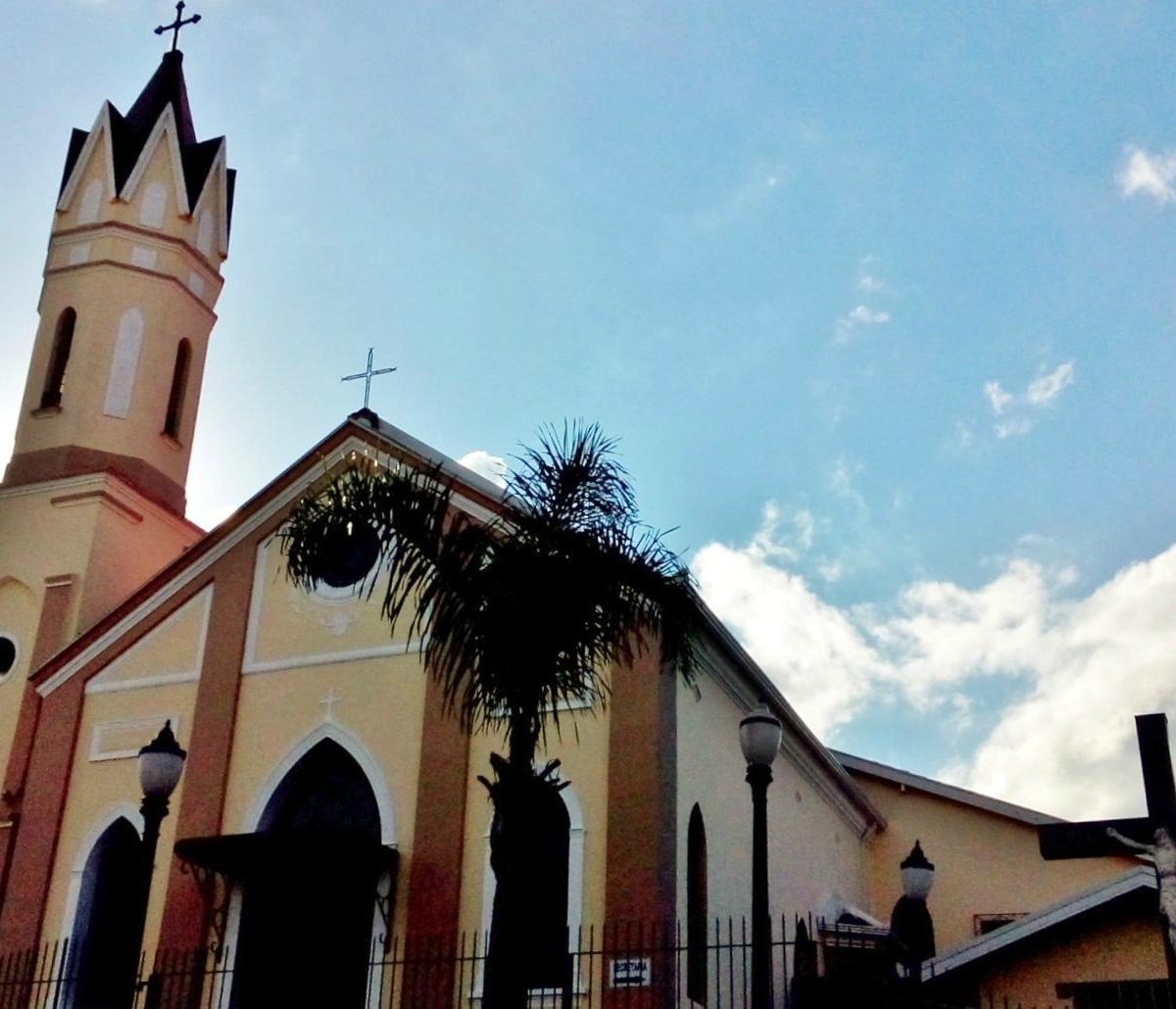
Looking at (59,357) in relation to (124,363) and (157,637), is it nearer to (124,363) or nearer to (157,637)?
(124,363)

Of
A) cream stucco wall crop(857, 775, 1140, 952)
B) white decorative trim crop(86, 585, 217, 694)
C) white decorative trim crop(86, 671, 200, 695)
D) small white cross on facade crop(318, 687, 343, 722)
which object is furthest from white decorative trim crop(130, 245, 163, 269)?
cream stucco wall crop(857, 775, 1140, 952)

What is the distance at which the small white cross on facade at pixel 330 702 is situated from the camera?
19.2 metres

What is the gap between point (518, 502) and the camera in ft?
47.2

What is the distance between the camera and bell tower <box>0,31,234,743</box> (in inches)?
920

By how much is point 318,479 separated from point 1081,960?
432 inches

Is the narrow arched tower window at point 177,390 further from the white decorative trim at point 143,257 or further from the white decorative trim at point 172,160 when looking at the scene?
the white decorative trim at point 172,160

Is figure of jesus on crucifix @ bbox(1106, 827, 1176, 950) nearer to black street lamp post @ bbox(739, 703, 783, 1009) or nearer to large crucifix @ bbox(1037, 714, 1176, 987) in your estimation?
large crucifix @ bbox(1037, 714, 1176, 987)

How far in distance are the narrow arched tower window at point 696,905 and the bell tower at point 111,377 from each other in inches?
382

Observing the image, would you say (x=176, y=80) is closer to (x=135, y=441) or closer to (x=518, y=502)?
(x=135, y=441)

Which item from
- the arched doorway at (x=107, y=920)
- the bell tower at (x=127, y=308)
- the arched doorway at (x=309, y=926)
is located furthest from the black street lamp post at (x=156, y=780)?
the bell tower at (x=127, y=308)

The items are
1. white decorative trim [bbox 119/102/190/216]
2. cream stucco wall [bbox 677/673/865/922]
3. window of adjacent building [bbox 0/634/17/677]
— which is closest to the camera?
cream stucco wall [bbox 677/673/865/922]

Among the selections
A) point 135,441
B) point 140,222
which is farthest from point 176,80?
point 135,441

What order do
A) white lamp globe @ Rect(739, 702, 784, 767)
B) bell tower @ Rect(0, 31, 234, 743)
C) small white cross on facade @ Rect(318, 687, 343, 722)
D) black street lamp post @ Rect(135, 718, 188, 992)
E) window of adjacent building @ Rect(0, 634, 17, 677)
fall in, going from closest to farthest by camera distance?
white lamp globe @ Rect(739, 702, 784, 767) → black street lamp post @ Rect(135, 718, 188, 992) → small white cross on facade @ Rect(318, 687, 343, 722) → window of adjacent building @ Rect(0, 634, 17, 677) → bell tower @ Rect(0, 31, 234, 743)

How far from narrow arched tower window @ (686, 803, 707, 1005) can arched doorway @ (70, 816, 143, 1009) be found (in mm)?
6782
